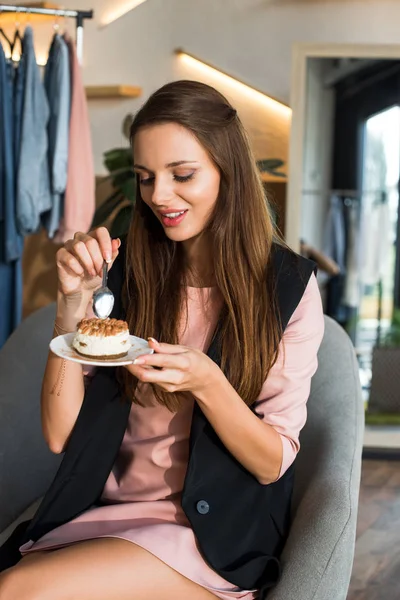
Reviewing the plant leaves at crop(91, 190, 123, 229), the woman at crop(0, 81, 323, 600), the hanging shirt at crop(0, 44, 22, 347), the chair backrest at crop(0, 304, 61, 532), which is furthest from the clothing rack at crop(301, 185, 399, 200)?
the woman at crop(0, 81, 323, 600)

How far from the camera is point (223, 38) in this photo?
13.6ft

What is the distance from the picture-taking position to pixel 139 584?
55.5 inches

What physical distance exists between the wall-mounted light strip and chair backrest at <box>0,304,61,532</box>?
2277mm

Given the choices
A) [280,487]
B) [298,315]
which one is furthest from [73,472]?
[298,315]

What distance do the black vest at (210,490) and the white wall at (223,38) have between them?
2625 millimetres

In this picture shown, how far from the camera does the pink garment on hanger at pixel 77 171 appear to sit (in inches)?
133

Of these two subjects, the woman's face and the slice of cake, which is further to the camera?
the woman's face

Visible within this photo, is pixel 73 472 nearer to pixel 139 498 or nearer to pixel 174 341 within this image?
pixel 139 498

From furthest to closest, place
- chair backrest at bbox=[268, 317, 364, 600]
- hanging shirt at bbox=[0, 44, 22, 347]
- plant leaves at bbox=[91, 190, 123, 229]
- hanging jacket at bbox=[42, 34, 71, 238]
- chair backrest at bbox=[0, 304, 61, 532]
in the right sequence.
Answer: plant leaves at bbox=[91, 190, 123, 229], hanging jacket at bbox=[42, 34, 71, 238], hanging shirt at bbox=[0, 44, 22, 347], chair backrest at bbox=[0, 304, 61, 532], chair backrest at bbox=[268, 317, 364, 600]

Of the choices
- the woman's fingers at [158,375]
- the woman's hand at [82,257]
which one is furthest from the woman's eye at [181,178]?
the woman's fingers at [158,375]

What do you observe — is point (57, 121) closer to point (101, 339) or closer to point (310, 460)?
point (310, 460)

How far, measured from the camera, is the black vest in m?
1.50

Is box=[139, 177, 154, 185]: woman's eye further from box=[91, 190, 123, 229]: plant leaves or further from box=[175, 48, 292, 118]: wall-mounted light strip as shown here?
box=[175, 48, 292, 118]: wall-mounted light strip

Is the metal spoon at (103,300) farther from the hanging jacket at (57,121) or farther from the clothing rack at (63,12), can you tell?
the clothing rack at (63,12)
